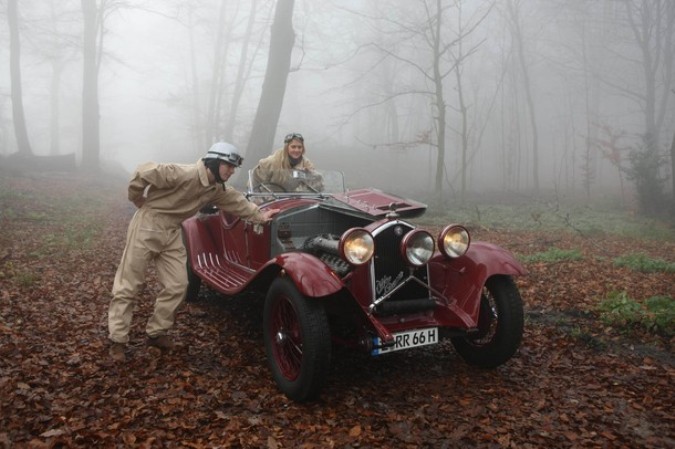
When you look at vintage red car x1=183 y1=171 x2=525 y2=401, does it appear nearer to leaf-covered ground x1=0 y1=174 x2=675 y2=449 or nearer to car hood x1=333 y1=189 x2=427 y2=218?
car hood x1=333 y1=189 x2=427 y2=218

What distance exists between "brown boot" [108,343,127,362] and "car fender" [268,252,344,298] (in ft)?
5.21

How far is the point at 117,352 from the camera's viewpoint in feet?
12.5

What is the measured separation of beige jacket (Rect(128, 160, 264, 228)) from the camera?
12.5 feet

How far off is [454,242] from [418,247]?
370 millimetres

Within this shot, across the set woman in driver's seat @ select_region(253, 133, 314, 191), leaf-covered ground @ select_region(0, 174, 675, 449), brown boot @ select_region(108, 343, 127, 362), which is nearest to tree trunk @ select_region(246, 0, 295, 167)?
woman in driver's seat @ select_region(253, 133, 314, 191)

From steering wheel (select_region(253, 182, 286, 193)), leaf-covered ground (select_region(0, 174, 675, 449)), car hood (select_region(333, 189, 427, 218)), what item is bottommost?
leaf-covered ground (select_region(0, 174, 675, 449))

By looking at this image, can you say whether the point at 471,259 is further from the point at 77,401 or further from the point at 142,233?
the point at 77,401

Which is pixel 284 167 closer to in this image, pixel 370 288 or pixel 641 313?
pixel 370 288

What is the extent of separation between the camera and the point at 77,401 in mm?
3105

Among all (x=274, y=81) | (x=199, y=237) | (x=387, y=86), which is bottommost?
(x=199, y=237)

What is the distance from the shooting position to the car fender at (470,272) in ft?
11.8

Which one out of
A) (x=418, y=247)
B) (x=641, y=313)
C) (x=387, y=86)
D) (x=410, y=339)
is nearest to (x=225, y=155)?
(x=418, y=247)

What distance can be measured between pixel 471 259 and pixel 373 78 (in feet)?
111

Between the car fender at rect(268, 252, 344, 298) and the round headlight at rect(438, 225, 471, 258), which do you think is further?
the round headlight at rect(438, 225, 471, 258)
